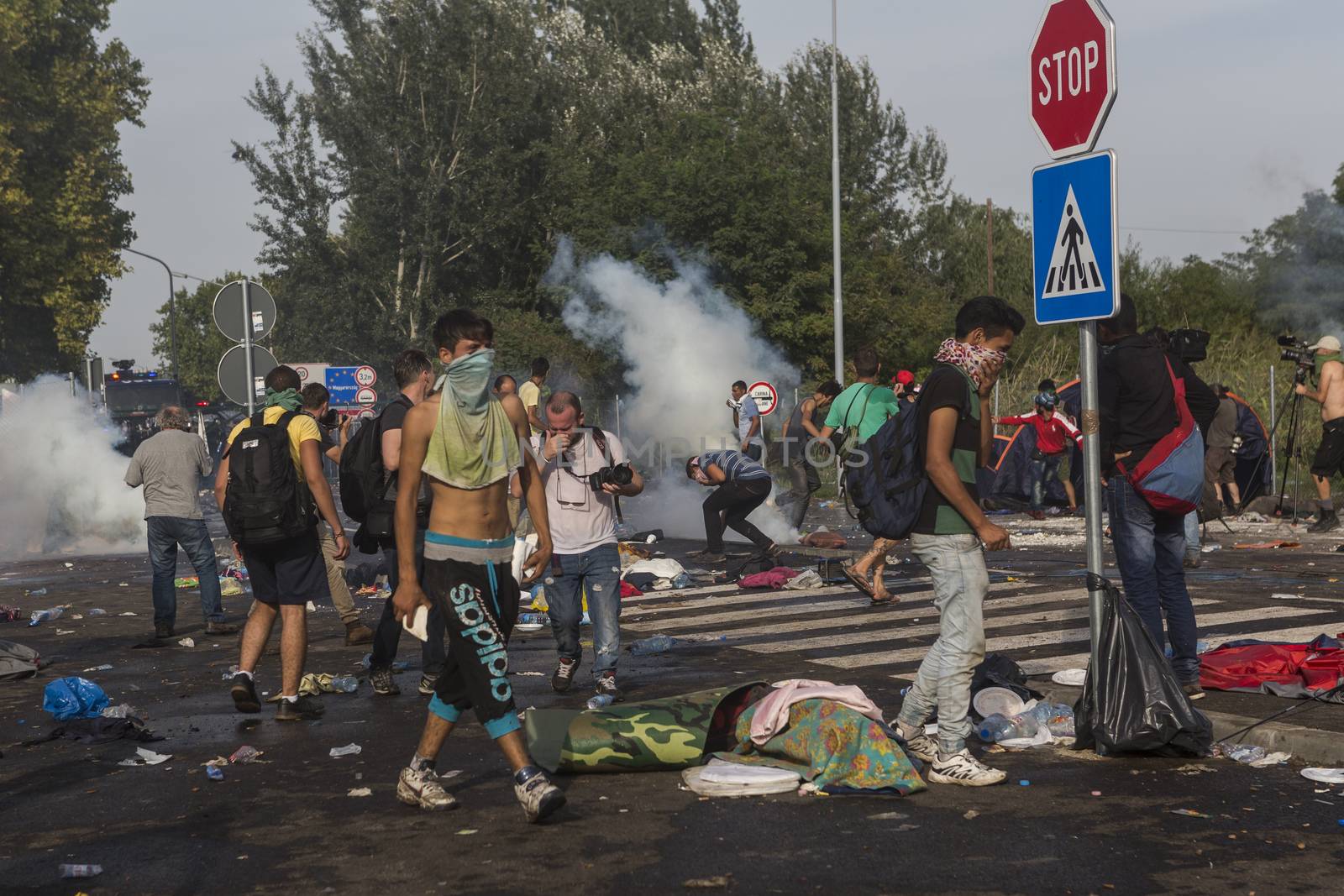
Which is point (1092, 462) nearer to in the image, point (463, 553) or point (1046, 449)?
point (463, 553)

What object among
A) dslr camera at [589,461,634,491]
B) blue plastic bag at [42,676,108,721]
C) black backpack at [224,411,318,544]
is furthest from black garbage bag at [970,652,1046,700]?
blue plastic bag at [42,676,108,721]

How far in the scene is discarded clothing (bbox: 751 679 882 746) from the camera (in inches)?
243

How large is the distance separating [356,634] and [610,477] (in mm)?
3507

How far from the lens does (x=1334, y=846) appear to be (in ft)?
16.6

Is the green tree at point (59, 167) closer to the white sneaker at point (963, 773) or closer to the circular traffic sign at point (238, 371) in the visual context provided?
the circular traffic sign at point (238, 371)

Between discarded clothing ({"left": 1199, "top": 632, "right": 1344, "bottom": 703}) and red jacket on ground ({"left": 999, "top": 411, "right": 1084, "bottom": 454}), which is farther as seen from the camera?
red jacket on ground ({"left": 999, "top": 411, "right": 1084, "bottom": 454})

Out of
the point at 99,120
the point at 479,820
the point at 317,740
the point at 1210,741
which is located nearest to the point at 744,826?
the point at 479,820

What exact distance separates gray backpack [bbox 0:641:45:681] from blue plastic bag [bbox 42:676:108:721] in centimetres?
176

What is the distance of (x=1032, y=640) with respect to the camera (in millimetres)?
9805

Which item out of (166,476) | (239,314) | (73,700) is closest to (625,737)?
(73,700)

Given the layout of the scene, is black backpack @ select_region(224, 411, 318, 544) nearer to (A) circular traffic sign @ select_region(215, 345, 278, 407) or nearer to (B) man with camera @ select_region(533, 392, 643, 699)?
(B) man with camera @ select_region(533, 392, 643, 699)

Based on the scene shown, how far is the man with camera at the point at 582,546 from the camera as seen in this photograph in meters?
8.34

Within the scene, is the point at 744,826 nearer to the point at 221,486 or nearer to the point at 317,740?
the point at 317,740

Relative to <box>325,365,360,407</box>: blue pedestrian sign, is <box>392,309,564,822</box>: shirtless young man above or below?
below
